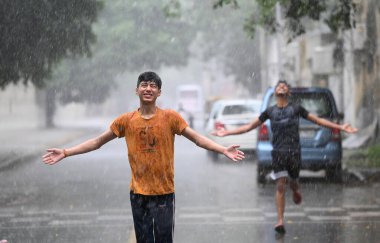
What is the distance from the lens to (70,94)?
5194 cm

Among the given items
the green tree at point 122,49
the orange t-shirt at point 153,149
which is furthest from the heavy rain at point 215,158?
the green tree at point 122,49

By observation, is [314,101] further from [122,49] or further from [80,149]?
[122,49]

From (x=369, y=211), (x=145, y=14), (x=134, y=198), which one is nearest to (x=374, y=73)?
(x=369, y=211)

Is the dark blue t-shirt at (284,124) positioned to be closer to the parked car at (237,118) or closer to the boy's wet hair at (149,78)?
the boy's wet hair at (149,78)

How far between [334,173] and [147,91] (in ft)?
34.0

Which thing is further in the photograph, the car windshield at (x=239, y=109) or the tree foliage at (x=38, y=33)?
the car windshield at (x=239, y=109)

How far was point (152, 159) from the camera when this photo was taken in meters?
6.15

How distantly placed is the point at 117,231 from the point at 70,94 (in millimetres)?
42575

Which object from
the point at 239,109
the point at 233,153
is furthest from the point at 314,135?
the point at 233,153

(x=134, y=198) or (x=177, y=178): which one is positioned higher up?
(x=134, y=198)

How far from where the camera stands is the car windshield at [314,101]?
1534 centimetres

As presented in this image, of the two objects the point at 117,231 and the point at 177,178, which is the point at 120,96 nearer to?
the point at 177,178

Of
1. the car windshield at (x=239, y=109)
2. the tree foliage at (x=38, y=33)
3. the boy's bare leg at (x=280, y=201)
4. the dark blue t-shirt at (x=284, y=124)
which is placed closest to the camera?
the boy's bare leg at (x=280, y=201)

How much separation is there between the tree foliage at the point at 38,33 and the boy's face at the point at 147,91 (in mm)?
14572
